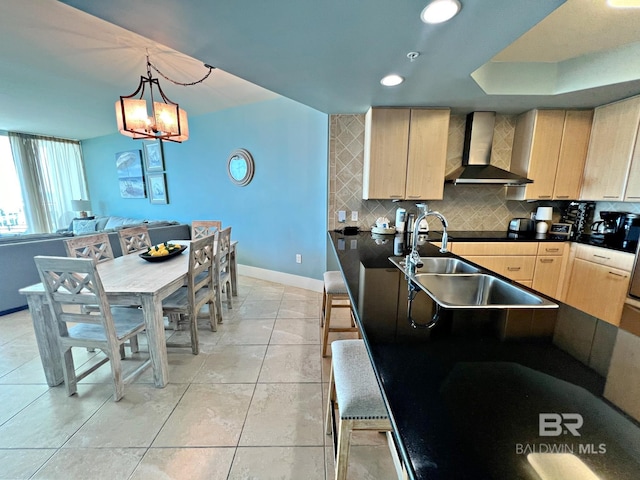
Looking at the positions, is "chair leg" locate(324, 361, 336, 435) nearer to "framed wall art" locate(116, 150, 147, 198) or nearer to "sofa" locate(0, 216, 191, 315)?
"sofa" locate(0, 216, 191, 315)

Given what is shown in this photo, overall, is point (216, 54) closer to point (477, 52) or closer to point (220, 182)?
point (477, 52)

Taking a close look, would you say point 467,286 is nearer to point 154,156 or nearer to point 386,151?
point 386,151

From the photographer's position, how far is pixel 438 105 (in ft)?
8.20

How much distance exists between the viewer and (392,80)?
1901 millimetres

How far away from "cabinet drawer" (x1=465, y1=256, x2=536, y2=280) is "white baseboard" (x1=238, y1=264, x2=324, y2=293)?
189cm

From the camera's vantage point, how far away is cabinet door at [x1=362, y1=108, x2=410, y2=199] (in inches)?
101

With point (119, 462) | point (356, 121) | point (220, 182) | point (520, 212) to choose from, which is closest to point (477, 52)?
point (356, 121)

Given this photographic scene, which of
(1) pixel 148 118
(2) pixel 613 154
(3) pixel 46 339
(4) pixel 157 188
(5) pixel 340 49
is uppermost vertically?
(5) pixel 340 49

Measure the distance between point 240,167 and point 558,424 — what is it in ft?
13.4

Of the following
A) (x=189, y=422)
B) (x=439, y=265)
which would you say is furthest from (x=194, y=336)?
(x=439, y=265)

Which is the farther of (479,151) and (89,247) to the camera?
(479,151)

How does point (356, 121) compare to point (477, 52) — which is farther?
point (356, 121)

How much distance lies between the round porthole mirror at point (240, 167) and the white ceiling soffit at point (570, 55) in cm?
290

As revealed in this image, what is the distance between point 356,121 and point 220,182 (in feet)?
8.07
